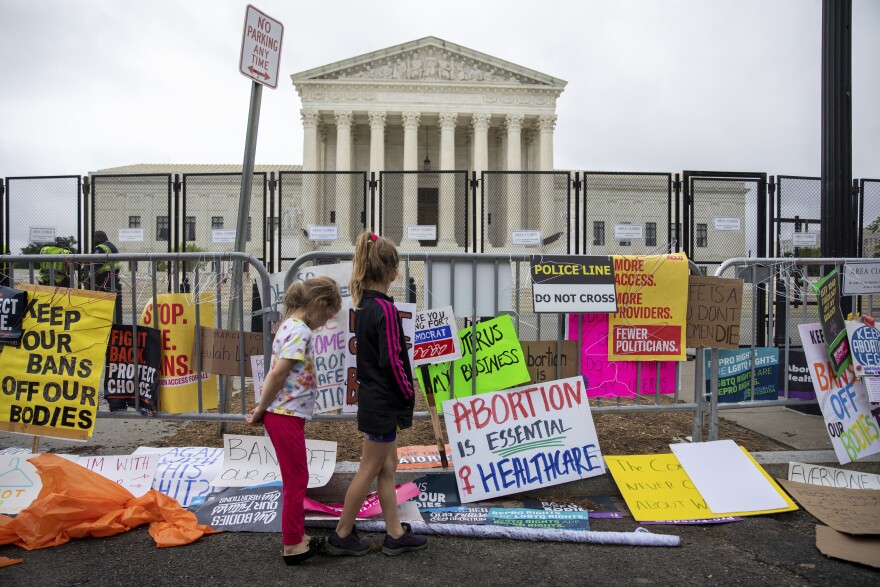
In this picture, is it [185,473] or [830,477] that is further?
[830,477]

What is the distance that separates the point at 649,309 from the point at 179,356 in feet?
11.6

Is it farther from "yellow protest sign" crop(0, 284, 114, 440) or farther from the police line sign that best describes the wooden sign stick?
"yellow protest sign" crop(0, 284, 114, 440)

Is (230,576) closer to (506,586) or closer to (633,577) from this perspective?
(506,586)

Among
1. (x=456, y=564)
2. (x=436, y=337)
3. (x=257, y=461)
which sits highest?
(x=436, y=337)

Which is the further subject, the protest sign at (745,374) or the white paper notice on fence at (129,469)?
the protest sign at (745,374)

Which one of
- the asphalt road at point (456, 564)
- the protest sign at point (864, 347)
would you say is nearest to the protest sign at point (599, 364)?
the asphalt road at point (456, 564)

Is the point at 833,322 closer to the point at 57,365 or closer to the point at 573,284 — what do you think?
the point at 573,284

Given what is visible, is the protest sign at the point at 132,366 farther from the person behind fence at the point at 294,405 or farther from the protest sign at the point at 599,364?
the protest sign at the point at 599,364

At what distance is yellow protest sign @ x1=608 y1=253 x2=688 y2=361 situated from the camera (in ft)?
14.5

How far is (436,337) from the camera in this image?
4.06 meters

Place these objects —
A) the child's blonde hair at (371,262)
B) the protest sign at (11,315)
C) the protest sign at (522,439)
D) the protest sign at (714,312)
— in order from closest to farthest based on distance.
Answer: the child's blonde hair at (371,262) < the protest sign at (522,439) < the protest sign at (11,315) < the protest sign at (714,312)

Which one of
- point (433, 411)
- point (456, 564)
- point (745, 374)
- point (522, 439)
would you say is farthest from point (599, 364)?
point (456, 564)

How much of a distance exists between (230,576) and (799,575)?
2.78 metres

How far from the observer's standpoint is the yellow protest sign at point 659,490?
366 cm
